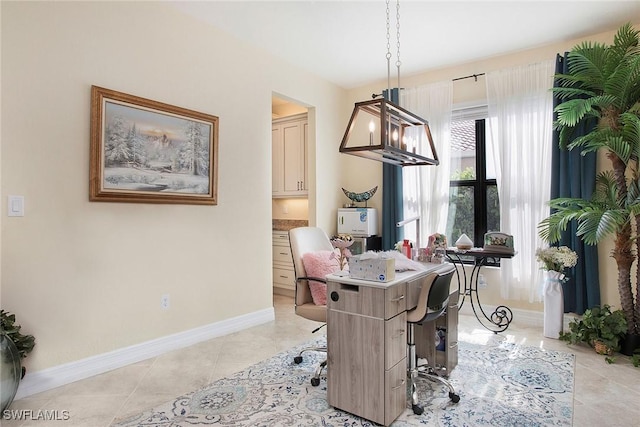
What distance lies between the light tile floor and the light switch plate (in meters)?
1.15

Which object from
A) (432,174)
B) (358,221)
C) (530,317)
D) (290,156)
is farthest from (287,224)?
(530,317)

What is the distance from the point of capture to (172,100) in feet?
10.5

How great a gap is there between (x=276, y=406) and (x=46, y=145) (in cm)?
225

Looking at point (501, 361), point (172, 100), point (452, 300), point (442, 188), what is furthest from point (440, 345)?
point (172, 100)

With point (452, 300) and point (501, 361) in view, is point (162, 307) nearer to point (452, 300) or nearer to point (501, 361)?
point (452, 300)

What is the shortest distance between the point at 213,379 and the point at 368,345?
127cm

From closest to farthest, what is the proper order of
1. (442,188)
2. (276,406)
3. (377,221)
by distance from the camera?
(276,406) → (442,188) → (377,221)

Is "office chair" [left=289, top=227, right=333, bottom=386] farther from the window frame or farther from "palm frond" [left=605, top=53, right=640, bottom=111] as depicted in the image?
"palm frond" [left=605, top=53, right=640, bottom=111]

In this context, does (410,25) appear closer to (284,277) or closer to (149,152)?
(149,152)

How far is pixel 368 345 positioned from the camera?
1.99m

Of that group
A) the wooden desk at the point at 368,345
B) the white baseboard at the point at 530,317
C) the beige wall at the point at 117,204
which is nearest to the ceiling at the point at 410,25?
the beige wall at the point at 117,204

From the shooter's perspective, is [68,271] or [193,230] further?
[193,230]

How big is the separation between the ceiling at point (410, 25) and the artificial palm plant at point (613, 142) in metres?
0.36

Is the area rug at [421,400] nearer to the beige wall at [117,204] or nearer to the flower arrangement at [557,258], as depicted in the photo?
the flower arrangement at [557,258]
